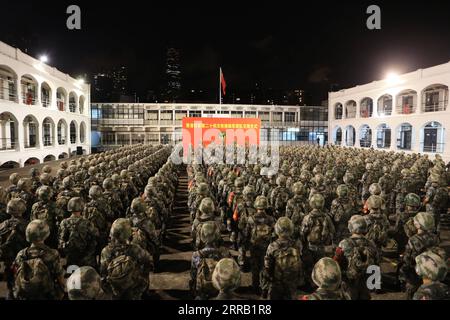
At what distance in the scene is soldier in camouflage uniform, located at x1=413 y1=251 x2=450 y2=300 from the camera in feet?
10.2

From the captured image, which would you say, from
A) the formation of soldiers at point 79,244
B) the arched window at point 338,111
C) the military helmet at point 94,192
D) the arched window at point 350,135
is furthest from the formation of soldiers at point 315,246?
the arched window at point 338,111

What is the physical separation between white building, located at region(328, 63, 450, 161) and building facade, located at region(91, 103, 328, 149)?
8.85 m

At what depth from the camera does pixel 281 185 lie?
8727 millimetres

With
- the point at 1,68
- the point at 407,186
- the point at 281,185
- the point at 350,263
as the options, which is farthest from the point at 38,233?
the point at 1,68

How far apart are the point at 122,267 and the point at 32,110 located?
79.4 feet

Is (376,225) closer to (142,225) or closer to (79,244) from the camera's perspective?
(142,225)

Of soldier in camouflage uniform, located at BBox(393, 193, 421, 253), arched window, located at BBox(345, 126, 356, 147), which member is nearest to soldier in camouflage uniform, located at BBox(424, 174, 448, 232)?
soldier in camouflage uniform, located at BBox(393, 193, 421, 253)

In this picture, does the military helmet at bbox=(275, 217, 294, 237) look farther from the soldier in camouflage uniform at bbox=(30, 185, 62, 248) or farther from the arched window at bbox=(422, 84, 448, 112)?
the arched window at bbox=(422, 84, 448, 112)

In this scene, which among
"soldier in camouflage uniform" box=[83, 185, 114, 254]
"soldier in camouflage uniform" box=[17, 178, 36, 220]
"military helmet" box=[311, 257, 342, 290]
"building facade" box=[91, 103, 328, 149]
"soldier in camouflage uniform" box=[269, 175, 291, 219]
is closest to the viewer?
"military helmet" box=[311, 257, 342, 290]

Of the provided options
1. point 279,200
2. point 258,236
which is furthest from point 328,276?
point 279,200
